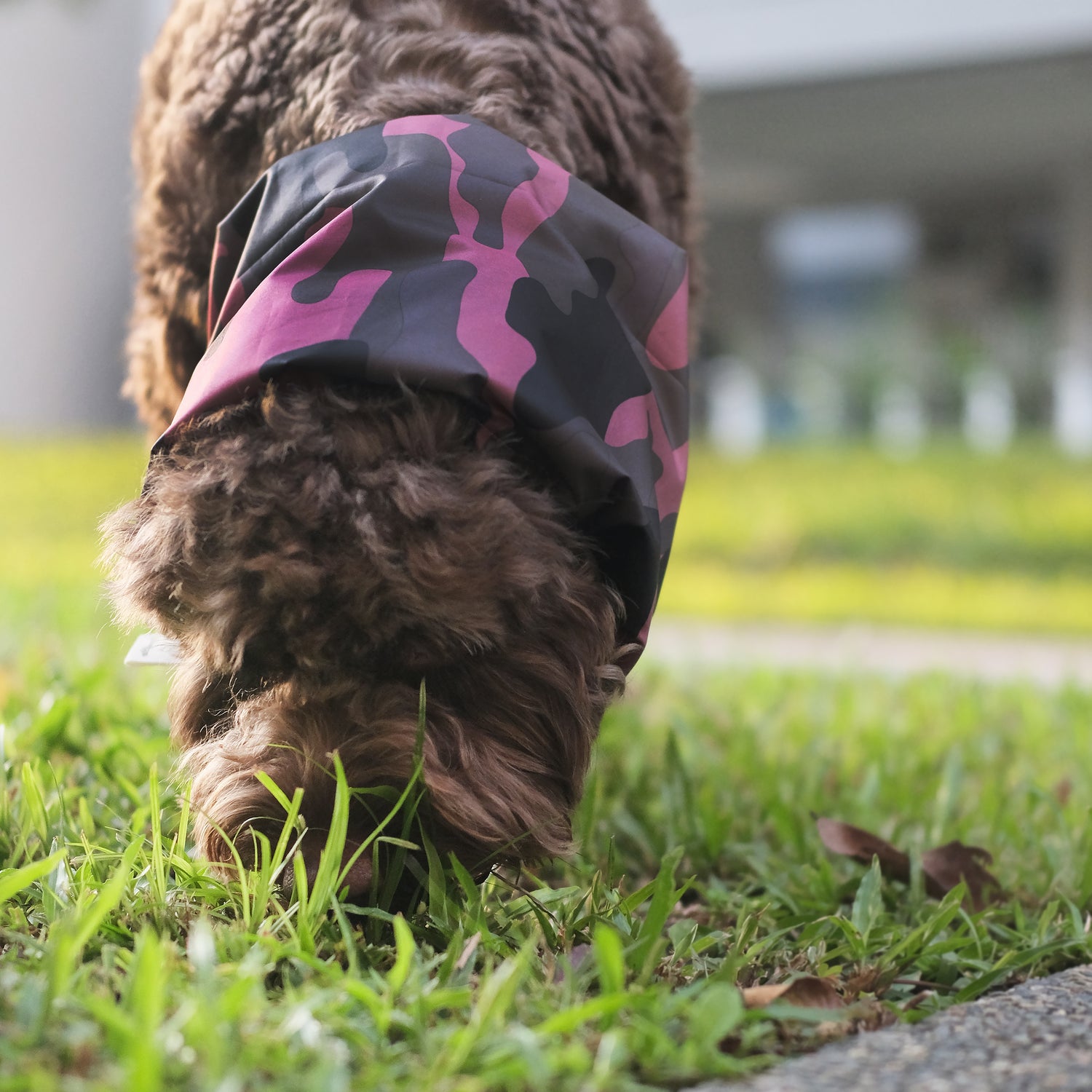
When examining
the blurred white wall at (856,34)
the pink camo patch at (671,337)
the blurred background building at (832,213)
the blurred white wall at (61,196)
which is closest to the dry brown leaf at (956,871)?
the pink camo patch at (671,337)

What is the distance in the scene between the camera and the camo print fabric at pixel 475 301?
5.55 ft

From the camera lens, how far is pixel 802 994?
5.50 ft

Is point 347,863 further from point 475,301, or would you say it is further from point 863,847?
point 863,847

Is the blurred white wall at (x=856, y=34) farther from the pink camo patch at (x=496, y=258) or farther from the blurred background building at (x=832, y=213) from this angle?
the pink camo patch at (x=496, y=258)

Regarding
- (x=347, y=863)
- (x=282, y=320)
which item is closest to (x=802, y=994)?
(x=347, y=863)

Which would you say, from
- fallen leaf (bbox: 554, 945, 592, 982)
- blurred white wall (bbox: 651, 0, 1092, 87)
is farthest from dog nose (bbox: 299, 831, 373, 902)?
blurred white wall (bbox: 651, 0, 1092, 87)

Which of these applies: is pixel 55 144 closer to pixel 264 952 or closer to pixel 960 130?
pixel 960 130

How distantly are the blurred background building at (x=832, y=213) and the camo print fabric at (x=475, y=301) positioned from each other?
1089cm

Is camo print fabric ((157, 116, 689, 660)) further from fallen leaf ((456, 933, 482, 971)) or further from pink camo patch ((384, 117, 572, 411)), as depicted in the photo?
fallen leaf ((456, 933, 482, 971))

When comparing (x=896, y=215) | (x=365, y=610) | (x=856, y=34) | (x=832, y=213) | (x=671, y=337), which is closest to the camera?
(x=365, y=610)

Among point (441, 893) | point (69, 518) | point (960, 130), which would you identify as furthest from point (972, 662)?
point (960, 130)

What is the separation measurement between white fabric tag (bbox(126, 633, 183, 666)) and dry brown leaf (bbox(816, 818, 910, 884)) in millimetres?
1246

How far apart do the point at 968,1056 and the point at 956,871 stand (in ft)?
3.02

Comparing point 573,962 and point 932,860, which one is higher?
point 573,962
